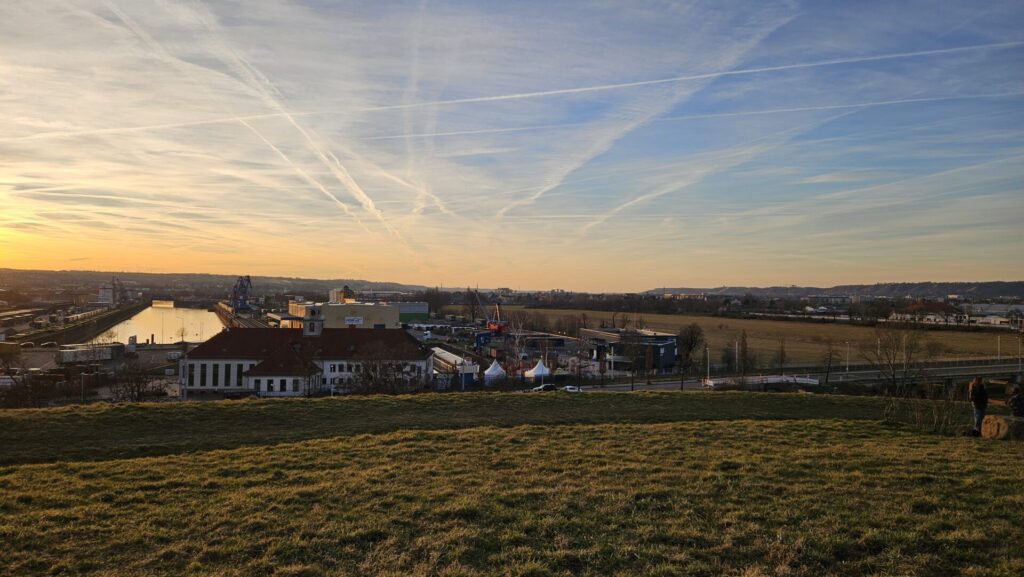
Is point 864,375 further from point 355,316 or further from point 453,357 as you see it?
point 355,316

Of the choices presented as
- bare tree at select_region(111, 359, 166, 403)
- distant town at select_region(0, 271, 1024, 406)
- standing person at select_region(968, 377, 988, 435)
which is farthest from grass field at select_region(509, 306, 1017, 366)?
bare tree at select_region(111, 359, 166, 403)

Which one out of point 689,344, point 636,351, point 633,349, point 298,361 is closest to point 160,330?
point 298,361

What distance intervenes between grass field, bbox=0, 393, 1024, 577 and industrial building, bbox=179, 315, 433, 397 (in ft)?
64.2

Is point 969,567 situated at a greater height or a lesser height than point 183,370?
greater

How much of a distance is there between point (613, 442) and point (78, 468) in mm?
8041

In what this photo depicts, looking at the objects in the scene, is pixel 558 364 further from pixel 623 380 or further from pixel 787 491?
pixel 787 491

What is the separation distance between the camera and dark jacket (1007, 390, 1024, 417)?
1082 centimetres

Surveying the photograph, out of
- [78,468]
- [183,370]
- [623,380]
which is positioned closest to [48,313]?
[183,370]

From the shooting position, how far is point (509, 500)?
6.66m

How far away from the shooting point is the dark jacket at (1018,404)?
1082 cm

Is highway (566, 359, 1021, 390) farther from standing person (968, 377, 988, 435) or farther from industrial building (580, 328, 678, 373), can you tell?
standing person (968, 377, 988, 435)

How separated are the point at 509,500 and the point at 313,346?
99.8 ft

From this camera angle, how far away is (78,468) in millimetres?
8609

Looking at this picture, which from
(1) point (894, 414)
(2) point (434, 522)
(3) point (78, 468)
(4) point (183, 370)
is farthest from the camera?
(4) point (183, 370)
